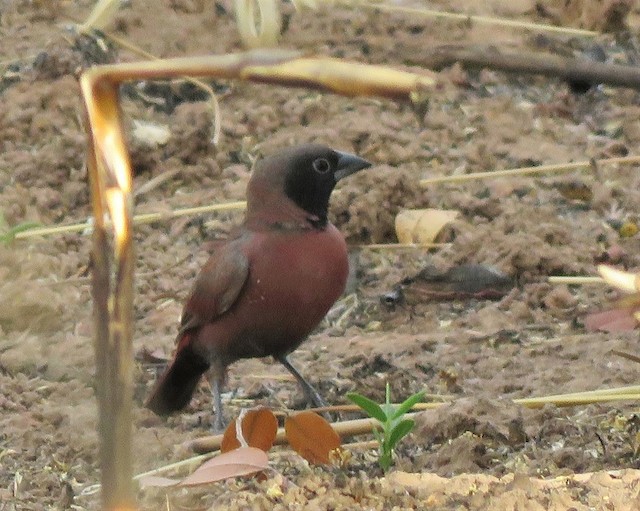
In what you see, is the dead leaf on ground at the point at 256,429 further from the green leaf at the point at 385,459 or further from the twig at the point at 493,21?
the twig at the point at 493,21

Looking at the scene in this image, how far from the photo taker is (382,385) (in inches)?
137

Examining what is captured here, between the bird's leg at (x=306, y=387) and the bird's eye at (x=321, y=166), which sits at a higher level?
the bird's eye at (x=321, y=166)

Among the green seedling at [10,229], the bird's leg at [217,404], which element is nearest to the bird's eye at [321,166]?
the bird's leg at [217,404]

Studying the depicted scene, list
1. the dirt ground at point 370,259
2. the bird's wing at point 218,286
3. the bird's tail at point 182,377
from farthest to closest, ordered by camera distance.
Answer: the bird's tail at point 182,377
the bird's wing at point 218,286
the dirt ground at point 370,259

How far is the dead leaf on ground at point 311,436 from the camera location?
2.28 metres

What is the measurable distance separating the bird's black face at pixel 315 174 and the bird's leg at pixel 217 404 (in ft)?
1.83

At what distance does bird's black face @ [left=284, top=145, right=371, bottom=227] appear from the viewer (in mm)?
3736

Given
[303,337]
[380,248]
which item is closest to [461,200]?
[380,248]

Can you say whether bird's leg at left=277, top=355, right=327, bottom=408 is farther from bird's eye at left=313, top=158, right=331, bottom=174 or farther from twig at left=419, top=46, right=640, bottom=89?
twig at left=419, top=46, right=640, bottom=89

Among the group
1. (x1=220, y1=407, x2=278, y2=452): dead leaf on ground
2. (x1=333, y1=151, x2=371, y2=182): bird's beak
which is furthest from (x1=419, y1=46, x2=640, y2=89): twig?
(x1=333, y1=151, x2=371, y2=182): bird's beak

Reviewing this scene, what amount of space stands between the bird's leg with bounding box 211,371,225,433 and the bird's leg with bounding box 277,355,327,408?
19cm

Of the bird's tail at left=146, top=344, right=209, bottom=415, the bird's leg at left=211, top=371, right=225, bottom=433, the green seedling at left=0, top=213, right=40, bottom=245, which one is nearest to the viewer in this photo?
the bird's leg at left=211, top=371, right=225, bottom=433

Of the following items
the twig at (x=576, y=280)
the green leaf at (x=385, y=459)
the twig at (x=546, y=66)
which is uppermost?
the twig at (x=546, y=66)

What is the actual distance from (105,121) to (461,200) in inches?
161
